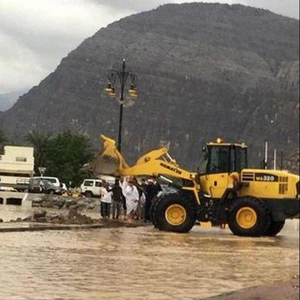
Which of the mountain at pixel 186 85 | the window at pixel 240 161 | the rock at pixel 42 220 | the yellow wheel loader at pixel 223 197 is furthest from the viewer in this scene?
the rock at pixel 42 220

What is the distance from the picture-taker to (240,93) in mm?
7602

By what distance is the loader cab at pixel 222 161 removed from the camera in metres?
22.1

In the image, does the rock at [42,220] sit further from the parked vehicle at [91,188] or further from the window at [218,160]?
the parked vehicle at [91,188]

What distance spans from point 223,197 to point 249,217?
1.08 metres

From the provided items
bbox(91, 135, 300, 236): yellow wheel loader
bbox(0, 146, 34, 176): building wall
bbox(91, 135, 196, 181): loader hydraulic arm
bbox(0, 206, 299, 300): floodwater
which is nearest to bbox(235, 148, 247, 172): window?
bbox(91, 135, 300, 236): yellow wheel loader

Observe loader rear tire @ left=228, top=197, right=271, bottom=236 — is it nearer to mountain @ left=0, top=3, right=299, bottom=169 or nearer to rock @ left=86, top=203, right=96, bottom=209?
mountain @ left=0, top=3, right=299, bottom=169

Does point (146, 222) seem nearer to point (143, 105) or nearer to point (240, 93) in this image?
point (240, 93)

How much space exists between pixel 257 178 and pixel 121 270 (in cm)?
1088

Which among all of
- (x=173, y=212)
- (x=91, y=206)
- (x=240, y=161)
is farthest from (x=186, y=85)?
(x=240, y=161)

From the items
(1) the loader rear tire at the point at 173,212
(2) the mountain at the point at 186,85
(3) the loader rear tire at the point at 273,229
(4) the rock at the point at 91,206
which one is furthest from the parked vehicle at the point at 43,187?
(3) the loader rear tire at the point at 273,229

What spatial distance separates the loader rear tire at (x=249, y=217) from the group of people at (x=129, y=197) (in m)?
4.90

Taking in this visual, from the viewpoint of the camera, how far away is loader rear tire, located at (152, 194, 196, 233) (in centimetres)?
2273

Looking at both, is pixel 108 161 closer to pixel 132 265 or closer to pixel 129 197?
pixel 129 197

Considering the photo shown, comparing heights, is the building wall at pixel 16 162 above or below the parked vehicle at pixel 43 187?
above
